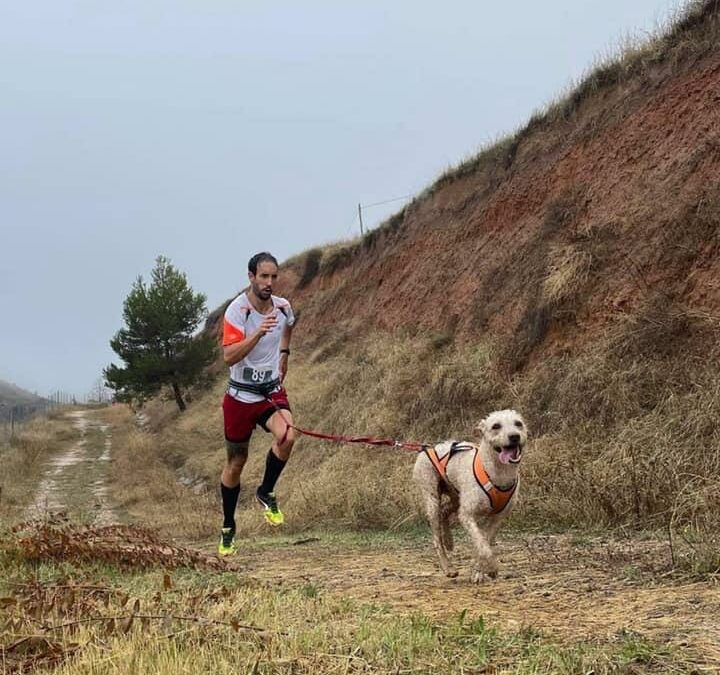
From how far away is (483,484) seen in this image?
4688 millimetres

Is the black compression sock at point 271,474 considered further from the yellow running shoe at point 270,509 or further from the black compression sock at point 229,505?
the black compression sock at point 229,505

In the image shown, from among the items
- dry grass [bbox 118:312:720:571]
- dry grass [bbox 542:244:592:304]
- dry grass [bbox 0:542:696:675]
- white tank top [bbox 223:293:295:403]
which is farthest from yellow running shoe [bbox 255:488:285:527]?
dry grass [bbox 542:244:592:304]

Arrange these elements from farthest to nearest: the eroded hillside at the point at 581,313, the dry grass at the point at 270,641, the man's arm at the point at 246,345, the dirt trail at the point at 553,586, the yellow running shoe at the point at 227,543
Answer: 1. the eroded hillside at the point at 581,313
2. the yellow running shoe at the point at 227,543
3. the man's arm at the point at 246,345
4. the dirt trail at the point at 553,586
5. the dry grass at the point at 270,641

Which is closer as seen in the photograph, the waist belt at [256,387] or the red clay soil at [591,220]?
the waist belt at [256,387]

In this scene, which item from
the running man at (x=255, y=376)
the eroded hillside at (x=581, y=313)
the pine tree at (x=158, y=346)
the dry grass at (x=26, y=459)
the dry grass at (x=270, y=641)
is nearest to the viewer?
the dry grass at (x=270, y=641)

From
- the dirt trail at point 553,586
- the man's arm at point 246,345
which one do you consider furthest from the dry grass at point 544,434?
the man's arm at point 246,345

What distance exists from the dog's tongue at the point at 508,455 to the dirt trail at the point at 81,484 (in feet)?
20.8

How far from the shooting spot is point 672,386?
25.0ft

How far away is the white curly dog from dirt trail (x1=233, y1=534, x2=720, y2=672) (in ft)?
0.67

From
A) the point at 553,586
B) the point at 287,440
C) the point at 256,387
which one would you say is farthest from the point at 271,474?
the point at 553,586

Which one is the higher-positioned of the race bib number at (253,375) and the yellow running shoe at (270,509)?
the race bib number at (253,375)

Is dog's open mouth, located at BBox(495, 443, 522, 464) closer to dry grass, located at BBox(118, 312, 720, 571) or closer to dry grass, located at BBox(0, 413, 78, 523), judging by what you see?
dry grass, located at BBox(118, 312, 720, 571)

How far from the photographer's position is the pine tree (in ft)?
106

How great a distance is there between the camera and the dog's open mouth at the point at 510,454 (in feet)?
15.2
